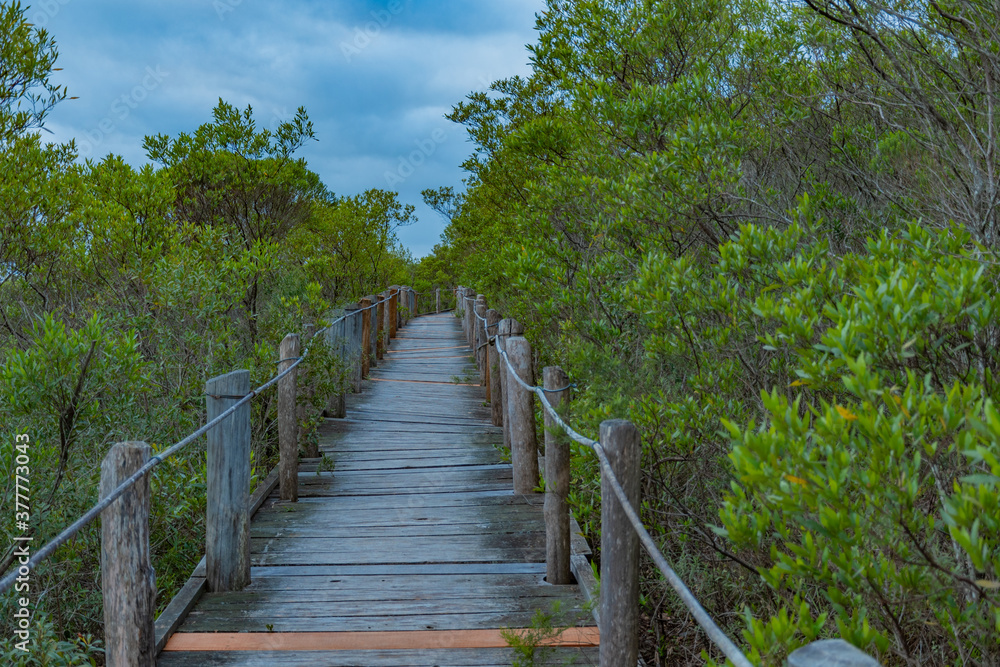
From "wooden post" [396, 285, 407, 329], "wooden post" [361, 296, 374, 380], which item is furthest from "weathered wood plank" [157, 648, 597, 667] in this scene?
"wooden post" [396, 285, 407, 329]

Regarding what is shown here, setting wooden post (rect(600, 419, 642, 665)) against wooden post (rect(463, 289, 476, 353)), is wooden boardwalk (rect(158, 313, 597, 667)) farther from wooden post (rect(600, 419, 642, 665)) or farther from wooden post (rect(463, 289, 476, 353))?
wooden post (rect(463, 289, 476, 353))

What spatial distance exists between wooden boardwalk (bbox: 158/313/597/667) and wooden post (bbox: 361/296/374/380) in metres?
3.13

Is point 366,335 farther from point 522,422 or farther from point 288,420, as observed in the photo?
point 522,422

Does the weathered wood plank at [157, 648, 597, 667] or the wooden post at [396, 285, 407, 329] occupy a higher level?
the wooden post at [396, 285, 407, 329]

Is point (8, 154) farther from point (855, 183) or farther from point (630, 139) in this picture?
point (855, 183)

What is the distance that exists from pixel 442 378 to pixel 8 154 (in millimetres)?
6271

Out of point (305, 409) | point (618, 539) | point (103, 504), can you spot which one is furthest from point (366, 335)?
point (618, 539)

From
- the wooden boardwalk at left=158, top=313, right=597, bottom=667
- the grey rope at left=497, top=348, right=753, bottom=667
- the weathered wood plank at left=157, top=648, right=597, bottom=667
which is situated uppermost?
the grey rope at left=497, top=348, right=753, bottom=667

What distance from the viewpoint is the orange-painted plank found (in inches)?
126

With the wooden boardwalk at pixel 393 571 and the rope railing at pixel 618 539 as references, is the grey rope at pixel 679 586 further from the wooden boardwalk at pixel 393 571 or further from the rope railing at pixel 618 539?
the wooden boardwalk at pixel 393 571

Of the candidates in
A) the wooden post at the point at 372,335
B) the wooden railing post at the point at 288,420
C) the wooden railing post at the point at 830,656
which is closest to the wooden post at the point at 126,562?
the wooden railing post at the point at 288,420

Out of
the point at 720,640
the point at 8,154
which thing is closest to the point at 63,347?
the point at 720,640

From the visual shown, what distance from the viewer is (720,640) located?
1.41 m

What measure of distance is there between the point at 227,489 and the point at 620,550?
227 cm
